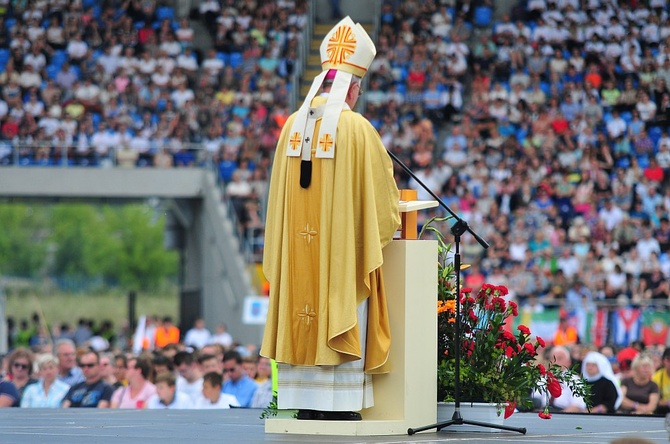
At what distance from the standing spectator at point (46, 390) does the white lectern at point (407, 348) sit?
6227 millimetres

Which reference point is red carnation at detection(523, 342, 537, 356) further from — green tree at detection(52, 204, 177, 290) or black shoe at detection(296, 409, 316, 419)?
green tree at detection(52, 204, 177, 290)

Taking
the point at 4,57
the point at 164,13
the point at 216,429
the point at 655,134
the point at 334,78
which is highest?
the point at 164,13

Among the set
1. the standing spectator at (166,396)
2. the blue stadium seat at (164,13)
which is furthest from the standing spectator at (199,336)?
the blue stadium seat at (164,13)

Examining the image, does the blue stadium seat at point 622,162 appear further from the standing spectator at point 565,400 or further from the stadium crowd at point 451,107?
the standing spectator at point 565,400

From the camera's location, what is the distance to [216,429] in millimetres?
8336

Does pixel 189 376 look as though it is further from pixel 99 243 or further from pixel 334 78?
pixel 99 243

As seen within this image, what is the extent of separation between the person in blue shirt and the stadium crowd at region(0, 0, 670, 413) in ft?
27.3

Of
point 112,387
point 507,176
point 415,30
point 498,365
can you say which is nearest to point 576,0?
point 415,30

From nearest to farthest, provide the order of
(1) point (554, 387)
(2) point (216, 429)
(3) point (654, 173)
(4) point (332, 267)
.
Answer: (4) point (332, 267) → (1) point (554, 387) → (2) point (216, 429) → (3) point (654, 173)

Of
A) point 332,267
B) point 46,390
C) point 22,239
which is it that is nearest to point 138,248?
point 22,239

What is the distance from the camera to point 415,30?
27.4m

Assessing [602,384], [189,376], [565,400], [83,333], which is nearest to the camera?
[602,384]

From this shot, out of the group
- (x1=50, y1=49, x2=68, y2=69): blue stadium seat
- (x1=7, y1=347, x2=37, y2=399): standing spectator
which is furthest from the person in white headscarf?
(x1=50, y1=49, x2=68, y2=69): blue stadium seat

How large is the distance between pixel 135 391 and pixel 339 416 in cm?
580
